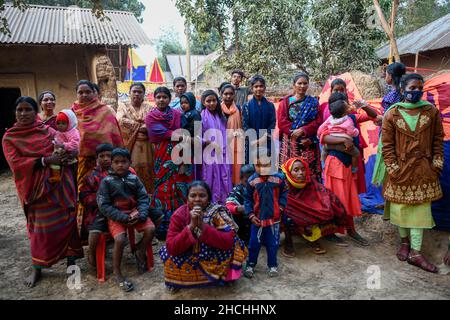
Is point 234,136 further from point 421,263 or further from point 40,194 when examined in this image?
point 421,263

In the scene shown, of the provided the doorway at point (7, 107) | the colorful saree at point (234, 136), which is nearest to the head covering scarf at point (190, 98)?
the colorful saree at point (234, 136)

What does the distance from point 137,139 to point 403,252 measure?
10.8ft

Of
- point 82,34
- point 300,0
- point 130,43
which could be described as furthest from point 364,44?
point 82,34

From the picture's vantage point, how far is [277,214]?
10.5ft

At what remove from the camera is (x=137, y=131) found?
4203 mm

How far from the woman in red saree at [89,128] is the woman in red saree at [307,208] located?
197 centimetres

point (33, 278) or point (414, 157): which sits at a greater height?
point (414, 157)

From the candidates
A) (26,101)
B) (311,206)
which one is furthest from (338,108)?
(26,101)

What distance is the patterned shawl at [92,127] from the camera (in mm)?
3602

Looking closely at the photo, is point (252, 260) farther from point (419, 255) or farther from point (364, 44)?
point (364, 44)

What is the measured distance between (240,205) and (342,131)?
56.4 inches

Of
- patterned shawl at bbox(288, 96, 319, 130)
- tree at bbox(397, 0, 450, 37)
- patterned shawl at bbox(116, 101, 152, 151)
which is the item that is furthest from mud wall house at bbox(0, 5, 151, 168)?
tree at bbox(397, 0, 450, 37)

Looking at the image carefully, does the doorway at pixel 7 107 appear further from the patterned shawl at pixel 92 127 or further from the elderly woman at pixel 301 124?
the elderly woman at pixel 301 124

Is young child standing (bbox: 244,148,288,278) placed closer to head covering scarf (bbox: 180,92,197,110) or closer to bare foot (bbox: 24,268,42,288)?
head covering scarf (bbox: 180,92,197,110)
